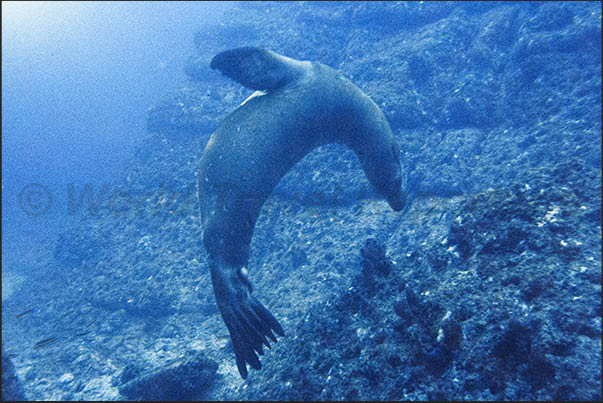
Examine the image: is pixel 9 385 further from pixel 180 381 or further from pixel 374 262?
pixel 374 262

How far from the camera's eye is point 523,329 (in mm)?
1708

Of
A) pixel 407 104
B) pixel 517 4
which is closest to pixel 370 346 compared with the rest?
pixel 407 104

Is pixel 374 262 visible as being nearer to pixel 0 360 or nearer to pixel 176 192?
pixel 0 360

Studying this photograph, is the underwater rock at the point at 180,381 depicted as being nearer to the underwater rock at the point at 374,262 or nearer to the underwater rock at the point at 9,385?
the underwater rock at the point at 9,385

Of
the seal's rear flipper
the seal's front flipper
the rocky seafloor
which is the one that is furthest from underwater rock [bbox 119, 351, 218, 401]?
the seal's rear flipper

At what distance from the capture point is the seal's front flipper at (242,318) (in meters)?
2.76

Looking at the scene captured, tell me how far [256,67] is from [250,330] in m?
2.62

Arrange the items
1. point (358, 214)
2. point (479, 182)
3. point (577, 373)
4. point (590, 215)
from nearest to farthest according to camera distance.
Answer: point (577, 373) → point (590, 215) → point (479, 182) → point (358, 214)

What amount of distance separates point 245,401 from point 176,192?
609 centimetres

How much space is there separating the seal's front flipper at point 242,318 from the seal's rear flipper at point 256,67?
1.95 meters

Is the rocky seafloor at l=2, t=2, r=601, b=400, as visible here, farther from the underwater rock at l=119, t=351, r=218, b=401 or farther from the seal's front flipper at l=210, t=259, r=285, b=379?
the seal's front flipper at l=210, t=259, r=285, b=379

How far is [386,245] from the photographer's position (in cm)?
532

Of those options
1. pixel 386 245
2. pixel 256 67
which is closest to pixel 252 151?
pixel 256 67

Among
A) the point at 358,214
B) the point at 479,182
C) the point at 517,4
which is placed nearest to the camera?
the point at 479,182
